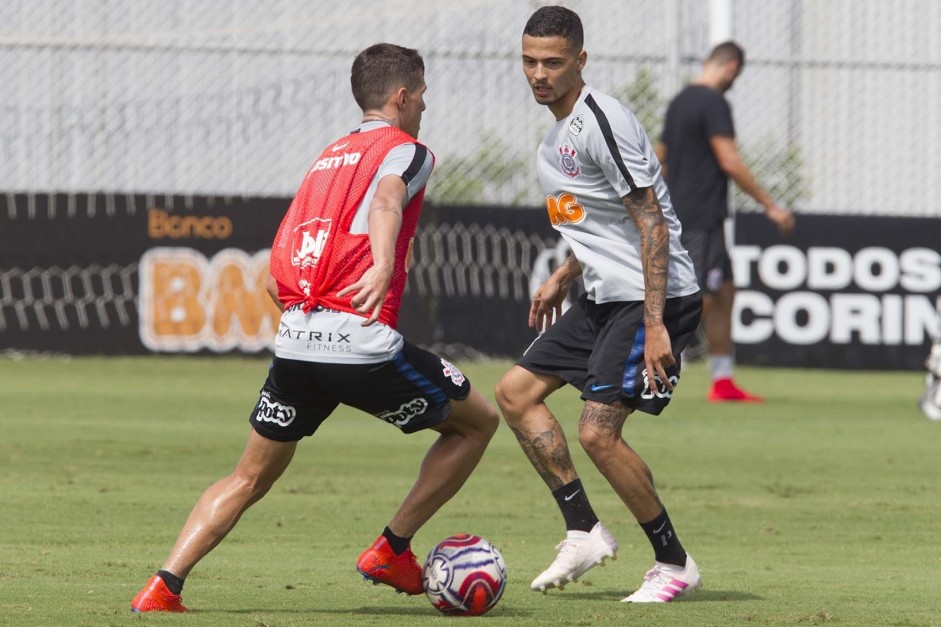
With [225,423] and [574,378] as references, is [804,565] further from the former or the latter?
[225,423]

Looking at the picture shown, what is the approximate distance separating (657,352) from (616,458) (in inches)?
15.5

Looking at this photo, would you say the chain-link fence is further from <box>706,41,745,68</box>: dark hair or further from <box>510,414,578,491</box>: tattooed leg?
<box>510,414,578,491</box>: tattooed leg

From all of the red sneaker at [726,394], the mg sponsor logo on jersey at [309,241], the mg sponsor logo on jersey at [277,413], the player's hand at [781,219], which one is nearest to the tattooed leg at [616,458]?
the mg sponsor logo on jersey at [277,413]

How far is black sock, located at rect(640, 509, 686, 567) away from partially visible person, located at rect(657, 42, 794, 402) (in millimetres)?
6511

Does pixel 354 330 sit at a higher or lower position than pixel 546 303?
higher

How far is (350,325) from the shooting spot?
5.20m

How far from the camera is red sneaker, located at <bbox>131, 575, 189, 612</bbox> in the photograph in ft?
16.8

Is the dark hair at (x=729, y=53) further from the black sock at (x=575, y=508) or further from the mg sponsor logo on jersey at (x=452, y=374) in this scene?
the mg sponsor logo on jersey at (x=452, y=374)

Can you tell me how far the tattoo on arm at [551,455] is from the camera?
5996 mm

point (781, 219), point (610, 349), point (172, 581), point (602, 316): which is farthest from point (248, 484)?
point (781, 219)

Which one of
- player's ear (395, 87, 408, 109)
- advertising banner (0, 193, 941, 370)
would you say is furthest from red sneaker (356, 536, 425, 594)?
advertising banner (0, 193, 941, 370)

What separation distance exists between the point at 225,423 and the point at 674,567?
233 inches

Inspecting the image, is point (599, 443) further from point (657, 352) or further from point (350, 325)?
point (350, 325)

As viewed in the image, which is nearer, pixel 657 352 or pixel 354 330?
pixel 354 330
